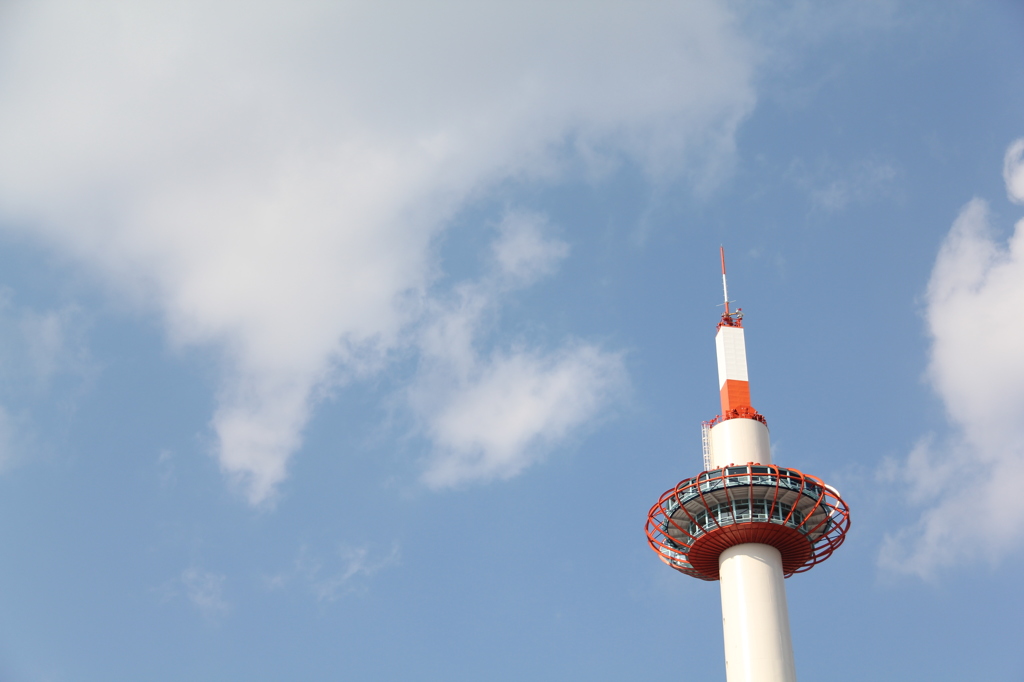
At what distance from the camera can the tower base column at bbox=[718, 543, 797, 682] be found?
7681cm

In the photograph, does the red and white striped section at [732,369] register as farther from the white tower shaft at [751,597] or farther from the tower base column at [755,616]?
the tower base column at [755,616]

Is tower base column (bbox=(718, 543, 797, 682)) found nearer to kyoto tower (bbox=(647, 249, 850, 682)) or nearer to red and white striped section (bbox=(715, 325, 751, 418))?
kyoto tower (bbox=(647, 249, 850, 682))

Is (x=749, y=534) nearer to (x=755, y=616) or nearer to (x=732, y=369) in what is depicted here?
(x=755, y=616)

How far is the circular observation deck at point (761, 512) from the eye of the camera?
81.9 m

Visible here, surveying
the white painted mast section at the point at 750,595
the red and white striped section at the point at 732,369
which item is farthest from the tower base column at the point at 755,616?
the red and white striped section at the point at 732,369

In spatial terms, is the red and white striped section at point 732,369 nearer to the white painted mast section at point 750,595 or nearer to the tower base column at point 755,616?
the white painted mast section at point 750,595

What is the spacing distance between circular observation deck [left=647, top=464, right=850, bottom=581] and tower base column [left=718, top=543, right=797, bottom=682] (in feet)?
4.75

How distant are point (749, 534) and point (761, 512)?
2117 mm

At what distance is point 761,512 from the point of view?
82.2 metres

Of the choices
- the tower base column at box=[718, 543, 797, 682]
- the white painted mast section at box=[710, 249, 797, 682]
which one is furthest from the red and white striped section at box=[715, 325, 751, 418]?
the tower base column at box=[718, 543, 797, 682]

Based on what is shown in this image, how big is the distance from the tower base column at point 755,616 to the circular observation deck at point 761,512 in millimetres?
1449

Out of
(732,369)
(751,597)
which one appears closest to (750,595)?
(751,597)

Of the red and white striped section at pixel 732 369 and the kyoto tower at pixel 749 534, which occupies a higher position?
the red and white striped section at pixel 732 369

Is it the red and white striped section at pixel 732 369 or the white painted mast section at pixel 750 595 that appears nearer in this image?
the white painted mast section at pixel 750 595
